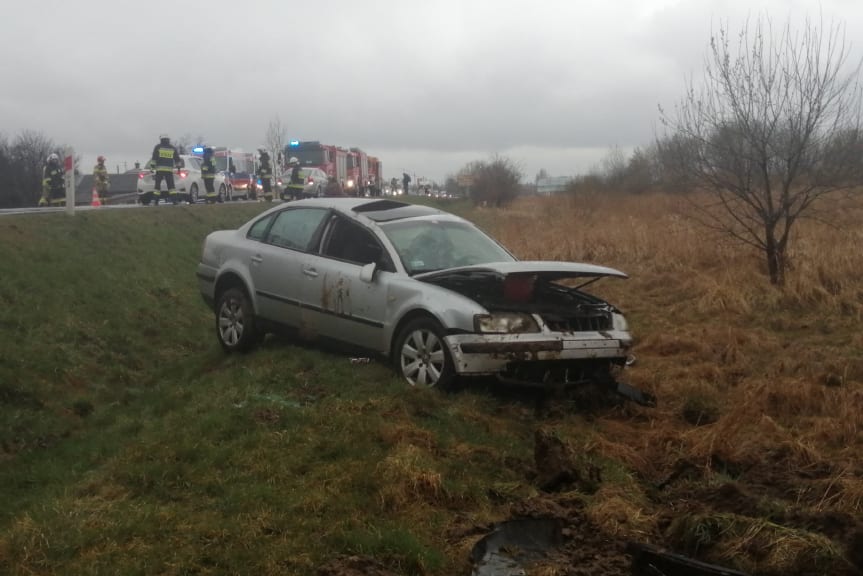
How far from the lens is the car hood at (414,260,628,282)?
671 centimetres

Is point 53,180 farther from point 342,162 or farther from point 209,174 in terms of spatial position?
point 342,162

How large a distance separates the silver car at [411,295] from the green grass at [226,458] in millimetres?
303

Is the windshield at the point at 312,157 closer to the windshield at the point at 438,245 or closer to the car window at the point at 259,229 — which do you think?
the car window at the point at 259,229

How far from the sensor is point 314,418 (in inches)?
237

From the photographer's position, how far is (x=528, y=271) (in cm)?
666

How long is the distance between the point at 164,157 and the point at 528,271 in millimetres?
17913

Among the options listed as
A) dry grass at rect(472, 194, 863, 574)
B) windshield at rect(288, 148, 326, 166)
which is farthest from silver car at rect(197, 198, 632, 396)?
windshield at rect(288, 148, 326, 166)

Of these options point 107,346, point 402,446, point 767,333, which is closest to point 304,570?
point 402,446

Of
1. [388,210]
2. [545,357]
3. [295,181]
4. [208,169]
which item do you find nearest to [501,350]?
[545,357]

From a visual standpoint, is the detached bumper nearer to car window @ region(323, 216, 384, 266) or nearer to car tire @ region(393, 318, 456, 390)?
car tire @ region(393, 318, 456, 390)

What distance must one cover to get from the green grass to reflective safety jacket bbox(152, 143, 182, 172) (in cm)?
1172

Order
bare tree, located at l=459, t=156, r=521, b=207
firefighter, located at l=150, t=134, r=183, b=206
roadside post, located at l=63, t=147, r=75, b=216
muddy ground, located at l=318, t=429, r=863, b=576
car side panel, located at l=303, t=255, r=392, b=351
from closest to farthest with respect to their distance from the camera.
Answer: muddy ground, located at l=318, t=429, r=863, b=576 < car side panel, located at l=303, t=255, r=392, b=351 < roadside post, located at l=63, t=147, r=75, b=216 < firefighter, located at l=150, t=134, r=183, b=206 < bare tree, located at l=459, t=156, r=521, b=207

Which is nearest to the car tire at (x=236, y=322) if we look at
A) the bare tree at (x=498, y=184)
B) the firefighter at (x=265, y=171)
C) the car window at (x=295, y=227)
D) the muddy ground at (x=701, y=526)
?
the car window at (x=295, y=227)

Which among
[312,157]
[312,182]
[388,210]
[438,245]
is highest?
[312,157]
